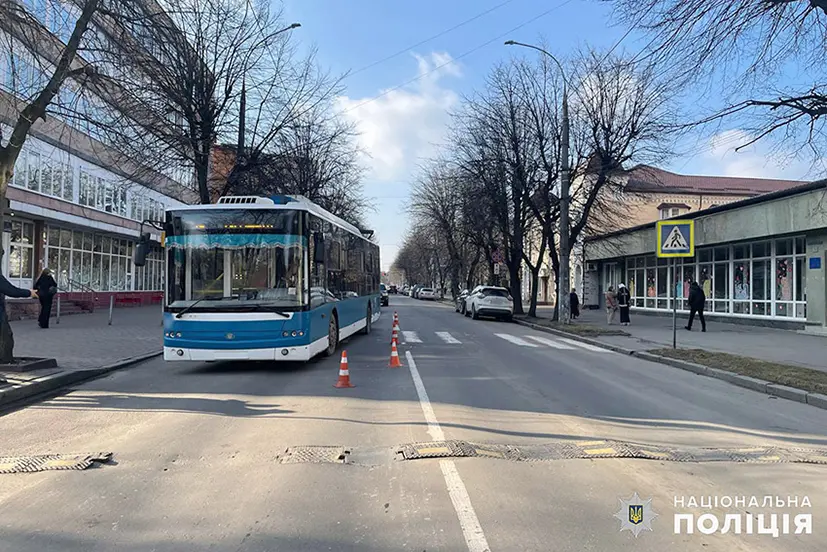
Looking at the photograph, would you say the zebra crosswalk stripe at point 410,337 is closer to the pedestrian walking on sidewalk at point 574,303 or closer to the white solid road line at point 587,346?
the white solid road line at point 587,346

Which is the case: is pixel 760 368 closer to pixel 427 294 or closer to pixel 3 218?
pixel 3 218

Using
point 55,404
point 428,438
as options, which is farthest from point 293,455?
point 55,404

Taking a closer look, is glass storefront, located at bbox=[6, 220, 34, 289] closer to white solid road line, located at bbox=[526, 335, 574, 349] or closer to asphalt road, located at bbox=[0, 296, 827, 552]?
asphalt road, located at bbox=[0, 296, 827, 552]

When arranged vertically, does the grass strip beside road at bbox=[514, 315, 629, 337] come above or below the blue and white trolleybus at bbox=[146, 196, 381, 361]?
below

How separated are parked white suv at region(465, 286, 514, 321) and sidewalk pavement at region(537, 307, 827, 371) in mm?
6386

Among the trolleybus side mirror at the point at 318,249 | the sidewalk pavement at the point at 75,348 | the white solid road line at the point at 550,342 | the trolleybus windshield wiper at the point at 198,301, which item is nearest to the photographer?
the sidewalk pavement at the point at 75,348

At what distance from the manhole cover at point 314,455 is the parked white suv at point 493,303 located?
22.6m

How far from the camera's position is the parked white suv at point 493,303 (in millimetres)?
28266

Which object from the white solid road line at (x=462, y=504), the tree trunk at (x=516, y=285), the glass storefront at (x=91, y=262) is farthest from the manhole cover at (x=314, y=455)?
the tree trunk at (x=516, y=285)

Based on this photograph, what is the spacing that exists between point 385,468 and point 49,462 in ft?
10.3

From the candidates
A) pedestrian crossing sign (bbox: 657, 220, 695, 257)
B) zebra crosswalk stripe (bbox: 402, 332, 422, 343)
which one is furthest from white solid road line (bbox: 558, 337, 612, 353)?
zebra crosswalk stripe (bbox: 402, 332, 422, 343)

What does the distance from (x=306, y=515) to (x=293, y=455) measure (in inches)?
59.6

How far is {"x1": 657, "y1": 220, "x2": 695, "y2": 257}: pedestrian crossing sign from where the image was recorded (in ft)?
47.8

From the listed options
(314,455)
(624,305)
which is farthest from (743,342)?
(314,455)
